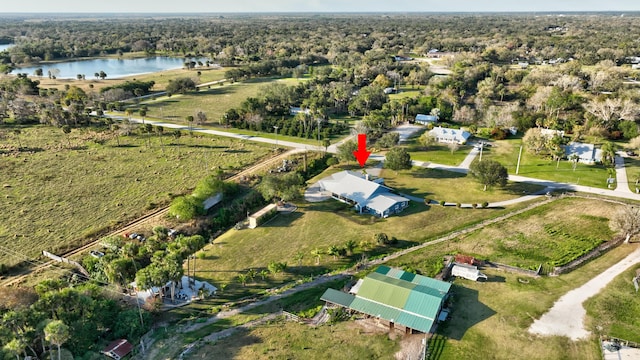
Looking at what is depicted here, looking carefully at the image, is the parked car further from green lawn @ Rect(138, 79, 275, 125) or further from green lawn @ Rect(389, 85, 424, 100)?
green lawn @ Rect(389, 85, 424, 100)

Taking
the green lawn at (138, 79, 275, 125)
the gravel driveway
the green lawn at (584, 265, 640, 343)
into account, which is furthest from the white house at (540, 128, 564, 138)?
the green lawn at (138, 79, 275, 125)

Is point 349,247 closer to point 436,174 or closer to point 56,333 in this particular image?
point 436,174

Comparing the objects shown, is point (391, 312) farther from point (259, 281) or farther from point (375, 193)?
point (375, 193)

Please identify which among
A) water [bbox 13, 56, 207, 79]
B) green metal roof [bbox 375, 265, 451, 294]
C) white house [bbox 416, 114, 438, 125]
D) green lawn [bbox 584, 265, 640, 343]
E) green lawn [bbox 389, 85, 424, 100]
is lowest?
green lawn [bbox 584, 265, 640, 343]

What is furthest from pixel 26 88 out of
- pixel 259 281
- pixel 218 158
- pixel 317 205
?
pixel 259 281

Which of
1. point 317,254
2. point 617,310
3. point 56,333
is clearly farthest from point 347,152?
point 56,333

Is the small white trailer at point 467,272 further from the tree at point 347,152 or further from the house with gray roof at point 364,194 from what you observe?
the tree at point 347,152
